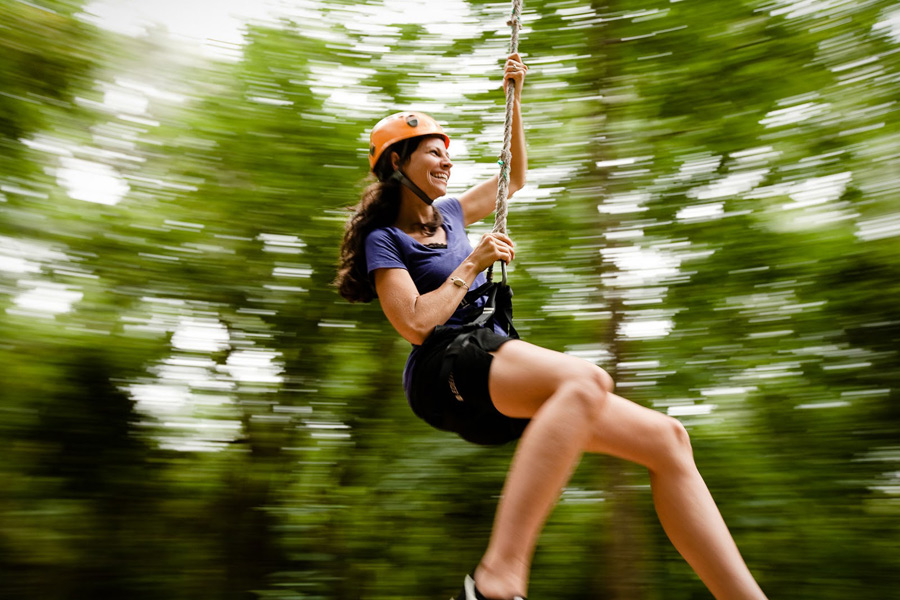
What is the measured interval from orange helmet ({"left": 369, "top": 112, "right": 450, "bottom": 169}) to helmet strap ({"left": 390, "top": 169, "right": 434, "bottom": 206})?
0.34 ft

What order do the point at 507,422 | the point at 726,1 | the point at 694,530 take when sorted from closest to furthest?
the point at 694,530 → the point at 507,422 → the point at 726,1

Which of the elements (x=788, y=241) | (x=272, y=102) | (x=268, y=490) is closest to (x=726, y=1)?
(x=788, y=241)

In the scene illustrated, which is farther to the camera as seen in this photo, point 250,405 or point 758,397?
point 250,405

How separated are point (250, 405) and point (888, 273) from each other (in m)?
2.63

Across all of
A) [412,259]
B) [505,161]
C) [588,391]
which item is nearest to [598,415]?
[588,391]

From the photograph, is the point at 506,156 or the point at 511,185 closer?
the point at 506,156

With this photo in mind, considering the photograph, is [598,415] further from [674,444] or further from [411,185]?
[411,185]

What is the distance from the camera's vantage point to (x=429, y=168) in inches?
77.0

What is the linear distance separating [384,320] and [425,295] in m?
1.52

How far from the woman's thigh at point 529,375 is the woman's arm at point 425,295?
7.0 inches

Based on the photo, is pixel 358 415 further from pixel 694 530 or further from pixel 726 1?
pixel 726 1

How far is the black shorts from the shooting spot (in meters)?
1.57

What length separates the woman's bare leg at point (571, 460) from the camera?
1373mm

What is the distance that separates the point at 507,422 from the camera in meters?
1.67
